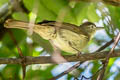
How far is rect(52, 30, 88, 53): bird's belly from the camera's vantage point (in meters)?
2.76

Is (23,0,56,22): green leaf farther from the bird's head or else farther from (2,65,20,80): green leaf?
the bird's head

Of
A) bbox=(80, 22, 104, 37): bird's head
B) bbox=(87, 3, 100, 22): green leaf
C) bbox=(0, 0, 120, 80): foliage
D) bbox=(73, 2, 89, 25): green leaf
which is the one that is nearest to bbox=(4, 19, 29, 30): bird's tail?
bbox=(0, 0, 120, 80): foliage

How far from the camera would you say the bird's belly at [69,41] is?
9.05 ft

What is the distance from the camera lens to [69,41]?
112 inches

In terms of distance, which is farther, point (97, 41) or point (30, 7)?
point (97, 41)

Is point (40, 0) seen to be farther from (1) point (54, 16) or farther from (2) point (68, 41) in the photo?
(2) point (68, 41)

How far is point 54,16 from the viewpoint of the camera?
2557mm

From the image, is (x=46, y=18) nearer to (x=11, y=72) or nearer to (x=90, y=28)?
(x=11, y=72)

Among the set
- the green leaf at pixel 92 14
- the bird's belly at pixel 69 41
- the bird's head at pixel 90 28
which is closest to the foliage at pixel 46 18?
the green leaf at pixel 92 14

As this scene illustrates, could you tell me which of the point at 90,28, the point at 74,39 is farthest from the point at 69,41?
the point at 90,28

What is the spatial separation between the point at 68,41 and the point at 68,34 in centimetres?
10

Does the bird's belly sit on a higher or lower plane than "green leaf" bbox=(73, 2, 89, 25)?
lower

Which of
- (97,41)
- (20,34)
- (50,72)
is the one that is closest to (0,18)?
(20,34)

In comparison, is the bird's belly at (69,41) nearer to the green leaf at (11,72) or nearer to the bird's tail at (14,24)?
the green leaf at (11,72)
